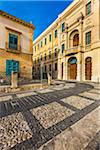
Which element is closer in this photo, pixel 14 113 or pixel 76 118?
pixel 76 118

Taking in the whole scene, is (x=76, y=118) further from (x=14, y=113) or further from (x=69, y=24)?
(x=69, y=24)

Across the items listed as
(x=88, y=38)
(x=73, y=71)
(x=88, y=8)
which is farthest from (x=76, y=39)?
(x=73, y=71)

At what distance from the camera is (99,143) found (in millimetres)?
2424

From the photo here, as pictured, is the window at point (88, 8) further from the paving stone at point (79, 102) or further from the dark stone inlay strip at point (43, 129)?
the dark stone inlay strip at point (43, 129)

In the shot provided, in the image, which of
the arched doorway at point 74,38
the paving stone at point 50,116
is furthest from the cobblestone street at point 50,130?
the arched doorway at point 74,38

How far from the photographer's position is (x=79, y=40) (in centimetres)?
1823

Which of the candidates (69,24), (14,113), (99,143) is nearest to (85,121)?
(99,143)

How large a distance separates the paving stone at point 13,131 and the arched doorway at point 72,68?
16.1 meters

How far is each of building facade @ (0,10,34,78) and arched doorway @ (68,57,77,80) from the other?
782cm

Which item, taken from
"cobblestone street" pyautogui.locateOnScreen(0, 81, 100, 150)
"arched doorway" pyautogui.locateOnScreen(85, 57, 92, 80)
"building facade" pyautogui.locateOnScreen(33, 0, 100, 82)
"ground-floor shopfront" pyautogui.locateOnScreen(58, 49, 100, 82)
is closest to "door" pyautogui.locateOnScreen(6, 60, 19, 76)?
"building facade" pyautogui.locateOnScreen(33, 0, 100, 82)

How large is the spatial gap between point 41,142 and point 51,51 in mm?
24881

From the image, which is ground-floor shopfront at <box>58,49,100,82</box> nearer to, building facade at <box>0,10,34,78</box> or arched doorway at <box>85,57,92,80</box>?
arched doorway at <box>85,57,92,80</box>

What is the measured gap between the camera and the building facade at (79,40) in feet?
50.7

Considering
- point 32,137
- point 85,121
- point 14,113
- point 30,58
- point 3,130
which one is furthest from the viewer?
point 30,58
